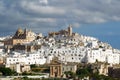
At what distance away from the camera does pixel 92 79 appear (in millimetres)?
67062

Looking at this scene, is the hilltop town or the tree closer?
the tree

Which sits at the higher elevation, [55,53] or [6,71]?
[55,53]

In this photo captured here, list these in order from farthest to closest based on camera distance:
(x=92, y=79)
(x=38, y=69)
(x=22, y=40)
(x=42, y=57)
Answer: (x=22, y=40) < (x=42, y=57) < (x=38, y=69) < (x=92, y=79)

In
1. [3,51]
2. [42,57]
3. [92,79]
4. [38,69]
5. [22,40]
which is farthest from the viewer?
[22,40]

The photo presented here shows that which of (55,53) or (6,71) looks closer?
(6,71)

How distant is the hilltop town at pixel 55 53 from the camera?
7425cm

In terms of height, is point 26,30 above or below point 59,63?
above

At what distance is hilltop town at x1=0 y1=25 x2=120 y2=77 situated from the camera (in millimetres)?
74250

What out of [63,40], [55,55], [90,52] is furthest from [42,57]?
[63,40]

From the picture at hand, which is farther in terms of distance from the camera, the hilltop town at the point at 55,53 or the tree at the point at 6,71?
the hilltop town at the point at 55,53

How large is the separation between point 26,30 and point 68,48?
18.5m

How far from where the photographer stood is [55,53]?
8481 centimetres

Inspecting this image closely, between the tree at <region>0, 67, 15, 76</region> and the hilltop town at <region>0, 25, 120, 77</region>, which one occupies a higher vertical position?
the hilltop town at <region>0, 25, 120, 77</region>

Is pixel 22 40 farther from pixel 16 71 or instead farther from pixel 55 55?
pixel 16 71
